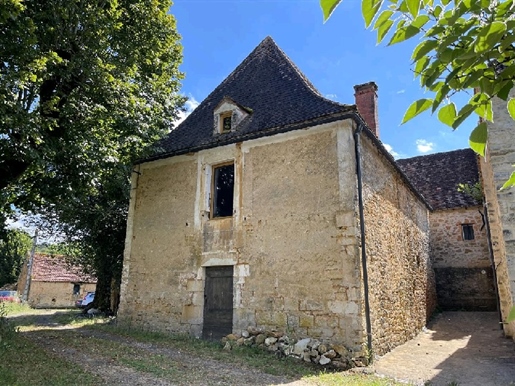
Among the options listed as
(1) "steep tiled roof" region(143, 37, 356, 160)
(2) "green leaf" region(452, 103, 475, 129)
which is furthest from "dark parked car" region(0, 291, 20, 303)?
(2) "green leaf" region(452, 103, 475, 129)

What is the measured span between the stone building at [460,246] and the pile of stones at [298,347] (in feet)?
34.7

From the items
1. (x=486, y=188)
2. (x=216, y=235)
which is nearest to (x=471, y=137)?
(x=216, y=235)

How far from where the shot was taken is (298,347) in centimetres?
754

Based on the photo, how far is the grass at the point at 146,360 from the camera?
222 inches

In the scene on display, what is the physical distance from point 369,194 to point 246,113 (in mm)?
4030

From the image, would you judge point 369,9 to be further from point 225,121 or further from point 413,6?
point 225,121

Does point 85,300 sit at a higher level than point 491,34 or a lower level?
lower

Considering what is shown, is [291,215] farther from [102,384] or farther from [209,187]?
[102,384]

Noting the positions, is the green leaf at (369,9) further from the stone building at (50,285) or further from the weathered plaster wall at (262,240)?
the stone building at (50,285)

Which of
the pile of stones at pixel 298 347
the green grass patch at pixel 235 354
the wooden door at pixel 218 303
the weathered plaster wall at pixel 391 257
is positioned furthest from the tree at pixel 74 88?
the weathered plaster wall at pixel 391 257

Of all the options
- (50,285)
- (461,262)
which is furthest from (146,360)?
(50,285)

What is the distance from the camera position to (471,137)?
1.16 m

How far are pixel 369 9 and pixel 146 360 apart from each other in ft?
23.4

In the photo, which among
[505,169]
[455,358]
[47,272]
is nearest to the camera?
[505,169]
